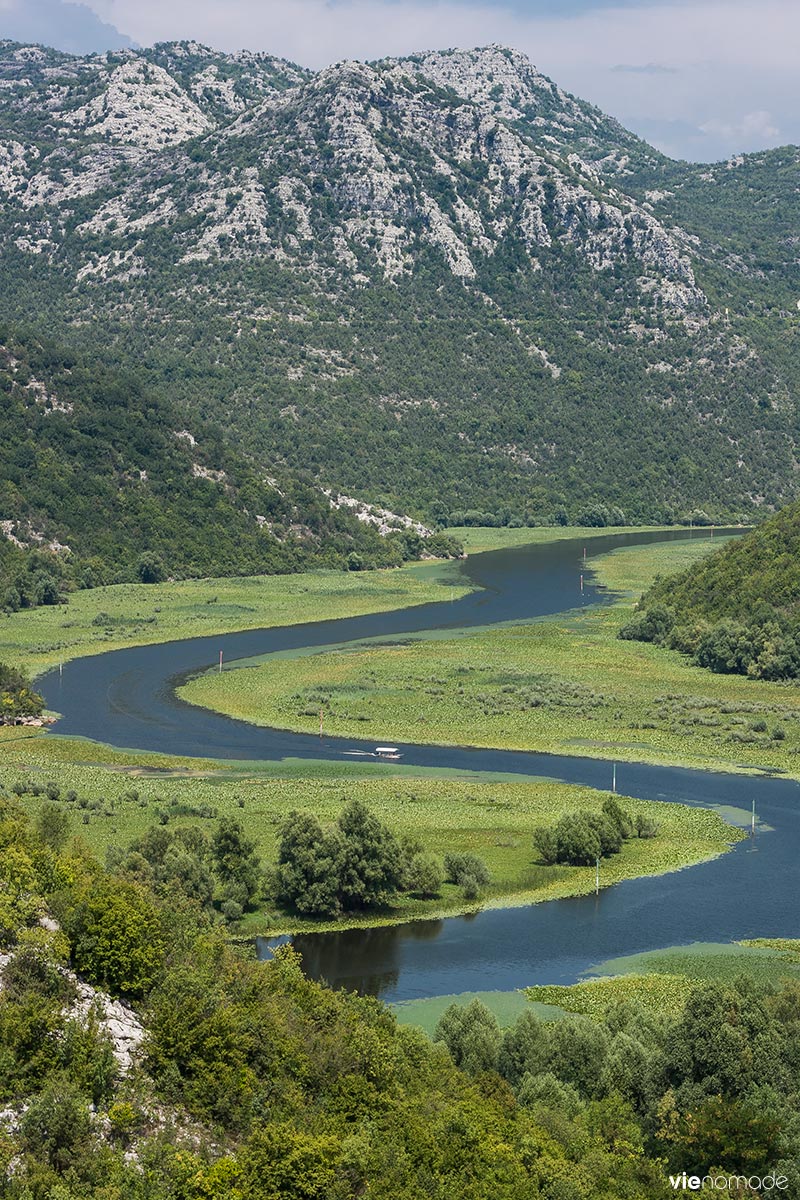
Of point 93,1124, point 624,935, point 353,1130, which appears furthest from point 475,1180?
point 624,935

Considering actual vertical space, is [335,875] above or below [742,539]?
below

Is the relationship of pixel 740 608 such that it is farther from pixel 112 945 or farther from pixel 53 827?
pixel 112 945

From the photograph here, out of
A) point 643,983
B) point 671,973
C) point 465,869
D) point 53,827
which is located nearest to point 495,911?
point 465,869

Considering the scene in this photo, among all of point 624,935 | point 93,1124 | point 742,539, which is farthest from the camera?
point 742,539

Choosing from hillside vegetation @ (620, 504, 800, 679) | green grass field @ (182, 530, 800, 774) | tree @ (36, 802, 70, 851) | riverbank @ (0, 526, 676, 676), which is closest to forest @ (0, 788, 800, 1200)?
tree @ (36, 802, 70, 851)

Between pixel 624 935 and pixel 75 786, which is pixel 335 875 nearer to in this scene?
pixel 624 935

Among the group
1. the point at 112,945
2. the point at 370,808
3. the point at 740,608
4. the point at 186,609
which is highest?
the point at 740,608

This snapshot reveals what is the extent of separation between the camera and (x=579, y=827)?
84.0 m

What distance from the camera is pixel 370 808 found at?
91.8 metres

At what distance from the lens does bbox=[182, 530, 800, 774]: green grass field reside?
367ft

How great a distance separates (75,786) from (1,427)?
362 ft

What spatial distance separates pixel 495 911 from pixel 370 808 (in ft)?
53.2

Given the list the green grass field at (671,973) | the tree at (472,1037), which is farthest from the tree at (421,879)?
the tree at (472,1037)

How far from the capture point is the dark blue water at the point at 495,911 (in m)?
69.2
